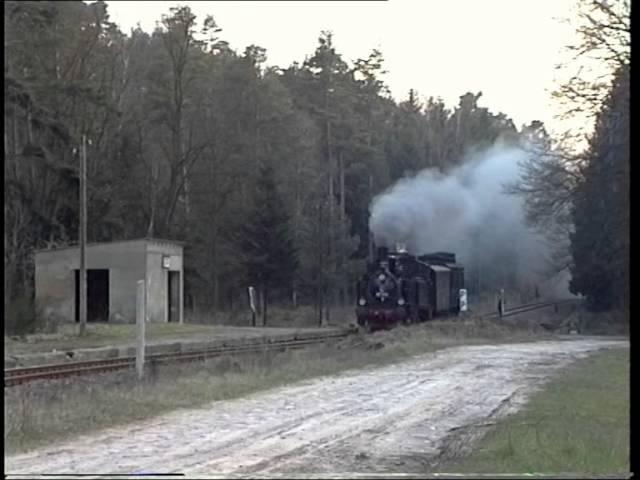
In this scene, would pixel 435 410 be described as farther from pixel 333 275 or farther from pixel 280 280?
pixel 333 275

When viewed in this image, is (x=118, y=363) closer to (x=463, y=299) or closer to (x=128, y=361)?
(x=128, y=361)

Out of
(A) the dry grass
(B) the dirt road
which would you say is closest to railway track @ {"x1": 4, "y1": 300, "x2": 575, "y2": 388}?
(A) the dry grass

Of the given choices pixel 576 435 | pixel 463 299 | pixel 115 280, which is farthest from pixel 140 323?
pixel 463 299

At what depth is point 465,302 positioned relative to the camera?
3117 cm

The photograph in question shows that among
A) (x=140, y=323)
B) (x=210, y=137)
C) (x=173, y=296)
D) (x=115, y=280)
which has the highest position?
(x=210, y=137)

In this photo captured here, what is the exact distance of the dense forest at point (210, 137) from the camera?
10.3 metres

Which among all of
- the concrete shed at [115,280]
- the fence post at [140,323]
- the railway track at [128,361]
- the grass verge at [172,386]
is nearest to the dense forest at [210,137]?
the concrete shed at [115,280]

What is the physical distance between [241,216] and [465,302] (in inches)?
264

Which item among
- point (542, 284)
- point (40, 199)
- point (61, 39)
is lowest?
point (542, 284)

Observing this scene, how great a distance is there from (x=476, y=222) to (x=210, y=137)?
1233cm

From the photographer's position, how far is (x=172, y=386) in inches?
710

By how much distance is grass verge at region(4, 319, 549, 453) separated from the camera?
528 inches

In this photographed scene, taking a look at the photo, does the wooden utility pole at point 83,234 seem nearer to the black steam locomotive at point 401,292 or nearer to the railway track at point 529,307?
the railway track at point 529,307

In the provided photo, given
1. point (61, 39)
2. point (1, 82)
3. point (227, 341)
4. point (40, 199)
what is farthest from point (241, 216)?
point (1, 82)
